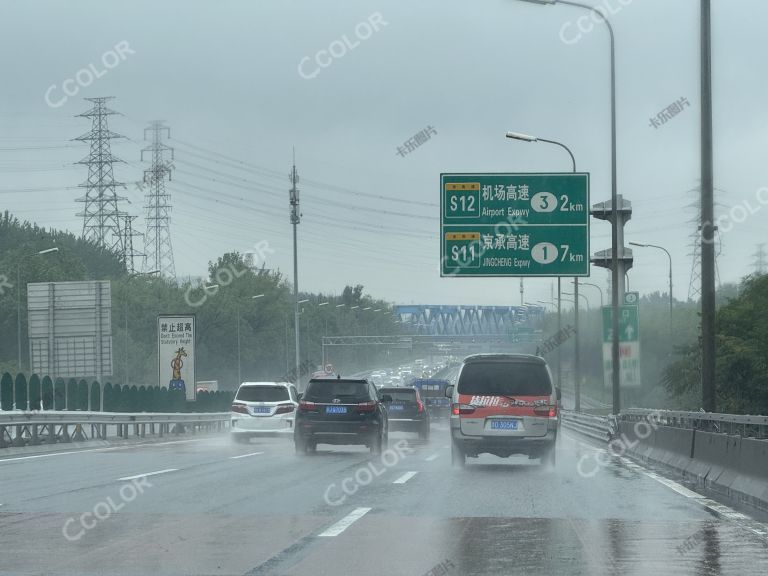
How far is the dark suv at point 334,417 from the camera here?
89.5 feet

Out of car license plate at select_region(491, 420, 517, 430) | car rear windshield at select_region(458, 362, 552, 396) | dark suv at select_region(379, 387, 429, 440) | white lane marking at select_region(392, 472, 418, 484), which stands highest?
car rear windshield at select_region(458, 362, 552, 396)

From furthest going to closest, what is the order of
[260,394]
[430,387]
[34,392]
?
1. [430,387]
2. [260,394]
3. [34,392]

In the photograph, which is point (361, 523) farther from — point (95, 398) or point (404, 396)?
point (95, 398)

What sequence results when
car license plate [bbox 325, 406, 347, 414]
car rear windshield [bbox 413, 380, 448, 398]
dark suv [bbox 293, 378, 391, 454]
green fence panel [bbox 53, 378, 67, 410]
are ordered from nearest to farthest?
1. dark suv [bbox 293, 378, 391, 454]
2. car license plate [bbox 325, 406, 347, 414]
3. green fence panel [bbox 53, 378, 67, 410]
4. car rear windshield [bbox 413, 380, 448, 398]

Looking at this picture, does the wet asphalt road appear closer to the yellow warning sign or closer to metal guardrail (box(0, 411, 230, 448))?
metal guardrail (box(0, 411, 230, 448))

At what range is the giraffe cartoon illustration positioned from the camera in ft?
167

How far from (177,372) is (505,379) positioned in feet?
99.8

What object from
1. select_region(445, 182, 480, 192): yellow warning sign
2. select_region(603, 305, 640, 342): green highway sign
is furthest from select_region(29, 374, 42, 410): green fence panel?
select_region(603, 305, 640, 342): green highway sign

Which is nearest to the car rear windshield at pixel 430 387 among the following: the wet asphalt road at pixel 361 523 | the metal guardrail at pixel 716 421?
the metal guardrail at pixel 716 421

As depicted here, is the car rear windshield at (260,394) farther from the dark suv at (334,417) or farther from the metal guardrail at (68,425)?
the dark suv at (334,417)

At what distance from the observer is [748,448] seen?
16469mm

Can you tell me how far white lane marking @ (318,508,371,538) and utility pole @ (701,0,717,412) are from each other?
31.8 ft

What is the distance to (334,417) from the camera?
27.4 m

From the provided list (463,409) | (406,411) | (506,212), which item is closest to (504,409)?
(463,409)
